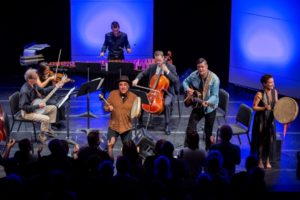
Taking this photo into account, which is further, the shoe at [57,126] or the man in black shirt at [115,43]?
the man in black shirt at [115,43]

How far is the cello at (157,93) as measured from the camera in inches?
451

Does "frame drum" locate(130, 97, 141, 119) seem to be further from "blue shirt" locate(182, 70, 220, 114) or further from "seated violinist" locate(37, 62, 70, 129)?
"seated violinist" locate(37, 62, 70, 129)

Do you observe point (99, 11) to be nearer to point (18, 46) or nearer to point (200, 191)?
point (18, 46)

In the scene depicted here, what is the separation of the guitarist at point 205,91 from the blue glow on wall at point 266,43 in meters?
4.58

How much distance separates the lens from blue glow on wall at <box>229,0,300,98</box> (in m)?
14.2

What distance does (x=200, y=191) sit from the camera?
612 cm

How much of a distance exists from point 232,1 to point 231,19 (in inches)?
20.3

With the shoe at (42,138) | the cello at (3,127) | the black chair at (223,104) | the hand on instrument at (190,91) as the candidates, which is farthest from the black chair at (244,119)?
the cello at (3,127)

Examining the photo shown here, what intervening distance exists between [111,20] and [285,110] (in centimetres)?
851

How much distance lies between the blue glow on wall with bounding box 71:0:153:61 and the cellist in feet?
17.1

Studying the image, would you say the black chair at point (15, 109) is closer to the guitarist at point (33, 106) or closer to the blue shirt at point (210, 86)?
the guitarist at point (33, 106)

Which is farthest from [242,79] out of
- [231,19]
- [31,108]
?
[31,108]

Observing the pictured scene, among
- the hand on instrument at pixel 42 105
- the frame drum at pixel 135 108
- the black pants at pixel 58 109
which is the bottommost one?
the black pants at pixel 58 109

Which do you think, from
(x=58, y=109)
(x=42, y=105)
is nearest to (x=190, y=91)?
(x=42, y=105)
